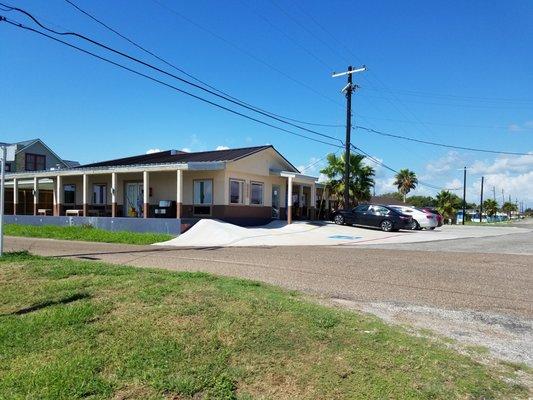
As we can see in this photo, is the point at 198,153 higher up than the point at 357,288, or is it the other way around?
the point at 198,153

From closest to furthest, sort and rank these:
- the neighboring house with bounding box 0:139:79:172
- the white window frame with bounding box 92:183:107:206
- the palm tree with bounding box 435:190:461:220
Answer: the white window frame with bounding box 92:183:107:206 → the neighboring house with bounding box 0:139:79:172 → the palm tree with bounding box 435:190:461:220

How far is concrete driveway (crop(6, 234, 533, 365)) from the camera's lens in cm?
576

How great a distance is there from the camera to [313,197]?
99.8ft

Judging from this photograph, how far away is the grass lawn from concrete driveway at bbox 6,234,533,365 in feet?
3.61

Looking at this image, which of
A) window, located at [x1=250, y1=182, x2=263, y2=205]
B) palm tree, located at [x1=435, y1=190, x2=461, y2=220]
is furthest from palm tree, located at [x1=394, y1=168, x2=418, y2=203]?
window, located at [x1=250, y1=182, x2=263, y2=205]

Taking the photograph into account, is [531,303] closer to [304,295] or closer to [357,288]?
[357,288]

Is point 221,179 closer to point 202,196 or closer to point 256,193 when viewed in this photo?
point 202,196

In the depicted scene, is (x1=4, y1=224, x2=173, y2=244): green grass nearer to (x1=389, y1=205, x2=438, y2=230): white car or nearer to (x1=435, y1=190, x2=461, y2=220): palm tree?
(x1=389, y1=205, x2=438, y2=230): white car

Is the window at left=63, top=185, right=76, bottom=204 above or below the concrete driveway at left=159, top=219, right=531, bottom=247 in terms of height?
above

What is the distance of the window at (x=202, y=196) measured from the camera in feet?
80.8

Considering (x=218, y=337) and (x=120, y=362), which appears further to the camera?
(x=218, y=337)

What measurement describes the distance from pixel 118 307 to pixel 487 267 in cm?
932

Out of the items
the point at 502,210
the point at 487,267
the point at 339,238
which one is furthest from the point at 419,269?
the point at 502,210

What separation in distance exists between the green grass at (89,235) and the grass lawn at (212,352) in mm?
13025
